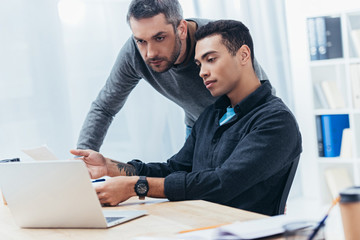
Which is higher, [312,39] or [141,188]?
[312,39]

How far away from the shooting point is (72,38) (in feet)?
→ 8.53

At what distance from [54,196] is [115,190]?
0.93 feet

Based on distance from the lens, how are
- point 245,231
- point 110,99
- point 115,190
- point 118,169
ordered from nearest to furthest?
point 245,231 < point 115,190 < point 118,169 < point 110,99

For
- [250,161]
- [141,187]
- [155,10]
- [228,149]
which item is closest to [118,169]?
[141,187]

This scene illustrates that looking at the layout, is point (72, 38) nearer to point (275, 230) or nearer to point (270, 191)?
point (270, 191)

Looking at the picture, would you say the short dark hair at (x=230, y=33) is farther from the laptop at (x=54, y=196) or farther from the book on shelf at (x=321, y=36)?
the book on shelf at (x=321, y=36)

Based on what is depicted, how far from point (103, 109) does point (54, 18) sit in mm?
529

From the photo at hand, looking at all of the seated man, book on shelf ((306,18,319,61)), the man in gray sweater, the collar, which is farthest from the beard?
book on shelf ((306,18,319,61))

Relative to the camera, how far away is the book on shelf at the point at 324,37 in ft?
11.5

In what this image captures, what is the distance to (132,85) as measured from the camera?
244 centimetres

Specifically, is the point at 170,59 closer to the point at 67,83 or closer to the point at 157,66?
the point at 157,66

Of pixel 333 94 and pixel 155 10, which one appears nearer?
pixel 155 10

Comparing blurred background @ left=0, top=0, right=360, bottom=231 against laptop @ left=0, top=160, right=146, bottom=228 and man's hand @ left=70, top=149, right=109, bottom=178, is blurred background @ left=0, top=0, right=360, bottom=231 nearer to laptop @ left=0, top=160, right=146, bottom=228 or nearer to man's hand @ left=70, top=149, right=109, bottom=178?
man's hand @ left=70, top=149, right=109, bottom=178

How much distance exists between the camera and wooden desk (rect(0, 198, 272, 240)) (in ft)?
3.89
